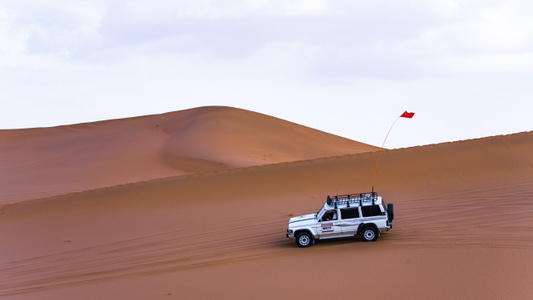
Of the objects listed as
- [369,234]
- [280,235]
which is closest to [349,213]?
[369,234]

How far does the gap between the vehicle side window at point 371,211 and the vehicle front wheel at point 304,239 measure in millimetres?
Result: 1640

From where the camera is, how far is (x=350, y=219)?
17.1 m

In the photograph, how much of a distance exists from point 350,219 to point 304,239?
141 cm

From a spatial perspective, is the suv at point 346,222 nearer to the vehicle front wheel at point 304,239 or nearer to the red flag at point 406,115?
the vehicle front wheel at point 304,239

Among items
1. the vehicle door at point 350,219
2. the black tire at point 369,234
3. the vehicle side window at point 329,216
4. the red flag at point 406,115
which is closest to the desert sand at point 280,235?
the black tire at point 369,234

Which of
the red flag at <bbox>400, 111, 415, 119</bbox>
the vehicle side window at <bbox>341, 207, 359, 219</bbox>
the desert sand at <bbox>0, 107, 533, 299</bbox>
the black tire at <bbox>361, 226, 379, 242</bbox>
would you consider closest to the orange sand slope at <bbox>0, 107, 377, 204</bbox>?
the desert sand at <bbox>0, 107, 533, 299</bbox>

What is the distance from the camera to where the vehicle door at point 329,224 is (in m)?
17.2

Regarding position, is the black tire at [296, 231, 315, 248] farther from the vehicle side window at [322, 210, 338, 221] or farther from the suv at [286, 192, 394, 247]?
the vehicle side window at [322, 210, 338, 221]

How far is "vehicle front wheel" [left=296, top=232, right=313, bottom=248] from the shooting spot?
1738 cm

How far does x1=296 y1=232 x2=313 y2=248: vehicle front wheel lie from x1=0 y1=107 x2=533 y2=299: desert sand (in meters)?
0.27

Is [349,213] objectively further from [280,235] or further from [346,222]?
[280,235]

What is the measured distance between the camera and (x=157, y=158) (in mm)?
42375

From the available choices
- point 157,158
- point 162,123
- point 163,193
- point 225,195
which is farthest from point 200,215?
point 162,123

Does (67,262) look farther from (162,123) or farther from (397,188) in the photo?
(162,123)
